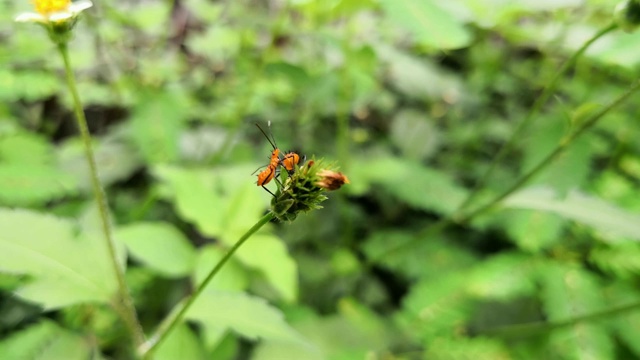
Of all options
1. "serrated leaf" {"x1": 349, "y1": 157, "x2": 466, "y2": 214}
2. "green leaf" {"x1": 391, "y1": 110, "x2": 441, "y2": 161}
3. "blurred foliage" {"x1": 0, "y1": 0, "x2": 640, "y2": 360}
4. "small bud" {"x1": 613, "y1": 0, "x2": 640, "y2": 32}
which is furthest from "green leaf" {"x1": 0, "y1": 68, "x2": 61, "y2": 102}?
"small bud" {"x1": 613, "y1": 0, "x2": 640, "y2": 32}

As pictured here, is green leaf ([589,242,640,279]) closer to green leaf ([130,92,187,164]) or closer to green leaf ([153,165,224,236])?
green leaf ([153,165,224,236])

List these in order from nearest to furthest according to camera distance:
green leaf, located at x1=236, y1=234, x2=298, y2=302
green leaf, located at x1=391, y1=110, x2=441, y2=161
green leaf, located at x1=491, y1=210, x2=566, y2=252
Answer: green leaf, located at x1=236, y1=234, x2=298, y2=302 → green leaf, located at x1=491, y1=210, x2=566, y2=252 → green leaf, located at x1=391, y1=110, x2=441, y2=161

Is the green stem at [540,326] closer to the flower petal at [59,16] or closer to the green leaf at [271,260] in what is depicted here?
the green leaf at [271,260]

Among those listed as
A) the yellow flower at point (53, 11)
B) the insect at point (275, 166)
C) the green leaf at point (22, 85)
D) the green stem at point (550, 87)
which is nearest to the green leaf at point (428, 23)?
the green stem at point (550, 87)

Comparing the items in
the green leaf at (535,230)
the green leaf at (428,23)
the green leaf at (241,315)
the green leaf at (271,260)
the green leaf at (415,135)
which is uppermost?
the green leaf at (415,135)

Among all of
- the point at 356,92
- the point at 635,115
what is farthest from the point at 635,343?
the point at 356,92

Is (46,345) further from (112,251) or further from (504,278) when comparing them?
(504,278)

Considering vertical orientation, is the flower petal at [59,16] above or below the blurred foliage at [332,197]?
below
